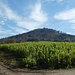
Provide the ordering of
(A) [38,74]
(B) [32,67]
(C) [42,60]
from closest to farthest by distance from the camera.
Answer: (A) [38,74], (B) [32,67], (C) [42,60]

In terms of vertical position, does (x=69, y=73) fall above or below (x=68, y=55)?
below

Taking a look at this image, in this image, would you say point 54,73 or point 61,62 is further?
point 61,62

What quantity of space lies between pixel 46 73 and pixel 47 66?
234 cm

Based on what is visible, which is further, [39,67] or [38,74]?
[39,67]

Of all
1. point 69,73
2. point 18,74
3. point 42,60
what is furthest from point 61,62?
point 18,74

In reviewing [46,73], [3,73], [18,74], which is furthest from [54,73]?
Answer: [3,73]

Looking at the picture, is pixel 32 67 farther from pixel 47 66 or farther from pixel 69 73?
pixel 69 73

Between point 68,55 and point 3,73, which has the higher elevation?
point 68,55

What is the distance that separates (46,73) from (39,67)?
7.47 ft

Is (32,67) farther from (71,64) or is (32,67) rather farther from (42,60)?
(71,64)

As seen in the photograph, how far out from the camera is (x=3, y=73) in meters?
12.4

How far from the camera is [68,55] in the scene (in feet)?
50.1

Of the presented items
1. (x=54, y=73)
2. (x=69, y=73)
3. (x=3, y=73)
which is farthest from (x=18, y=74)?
(x=69, y=73)

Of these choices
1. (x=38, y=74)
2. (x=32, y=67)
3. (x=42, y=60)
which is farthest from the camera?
(x=42, y=60)
